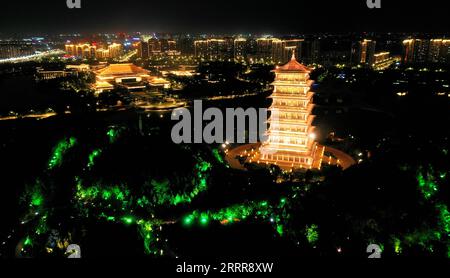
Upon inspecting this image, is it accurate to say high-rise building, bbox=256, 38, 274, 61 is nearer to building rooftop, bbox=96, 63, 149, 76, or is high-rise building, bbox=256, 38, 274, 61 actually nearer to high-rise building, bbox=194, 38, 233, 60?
high-rise building, bbox=194, 38, 233, 60

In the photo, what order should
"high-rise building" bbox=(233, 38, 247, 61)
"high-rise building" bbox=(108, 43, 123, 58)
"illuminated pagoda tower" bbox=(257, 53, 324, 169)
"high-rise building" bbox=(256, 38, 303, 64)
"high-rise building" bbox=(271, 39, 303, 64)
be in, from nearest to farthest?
"illuminated pagoda tower" bbox=(257, 53, 324, 169), "high-rise building" bbox=(271, 39, 303, 64), "high-rise building" bbox=(256, 38, 303, 64), "high-rise building" bbox=(233, 38, 247, 61), "high-rise building" bbox=(108, 43, 123, 58)

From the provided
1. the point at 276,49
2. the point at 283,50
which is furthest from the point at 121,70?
the point at 276,49

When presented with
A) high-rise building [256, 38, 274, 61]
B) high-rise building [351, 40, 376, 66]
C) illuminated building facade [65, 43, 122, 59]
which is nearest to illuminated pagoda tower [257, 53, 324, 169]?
high-rise building [351, 40, 376, 66]

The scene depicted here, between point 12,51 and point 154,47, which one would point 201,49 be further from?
point 12,51

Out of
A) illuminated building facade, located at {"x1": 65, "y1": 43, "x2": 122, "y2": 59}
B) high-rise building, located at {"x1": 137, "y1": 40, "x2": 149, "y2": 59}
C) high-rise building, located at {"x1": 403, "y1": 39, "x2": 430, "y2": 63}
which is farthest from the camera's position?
illuminated building facade, located at {"x1": 65, "y1": 43, "x2": 122, "y2": 59}
